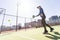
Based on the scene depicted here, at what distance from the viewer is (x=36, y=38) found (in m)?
9.24

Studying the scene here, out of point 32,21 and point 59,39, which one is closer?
point 59,39

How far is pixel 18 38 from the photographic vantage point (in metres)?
9.37

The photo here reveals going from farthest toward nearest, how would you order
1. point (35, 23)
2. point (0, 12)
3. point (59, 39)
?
point (35, 23)
point (0, 12)
point (59, 39)

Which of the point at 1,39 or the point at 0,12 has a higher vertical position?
the point at 0,12

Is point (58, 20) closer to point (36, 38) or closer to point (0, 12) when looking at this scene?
point (0, 12)

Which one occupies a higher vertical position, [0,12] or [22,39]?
[0,12]

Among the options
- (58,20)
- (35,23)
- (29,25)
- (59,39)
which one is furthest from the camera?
(58,20)

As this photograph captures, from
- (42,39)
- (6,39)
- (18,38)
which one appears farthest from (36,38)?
(6,39)

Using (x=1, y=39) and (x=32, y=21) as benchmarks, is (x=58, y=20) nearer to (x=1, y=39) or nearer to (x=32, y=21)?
(x=32, y=21)

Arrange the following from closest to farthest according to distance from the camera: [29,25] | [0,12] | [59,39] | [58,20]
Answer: [59,39], [0,12], [29,25], [58,20]

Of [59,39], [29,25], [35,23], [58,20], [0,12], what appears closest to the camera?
[59,39]

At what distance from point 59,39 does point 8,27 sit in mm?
13203

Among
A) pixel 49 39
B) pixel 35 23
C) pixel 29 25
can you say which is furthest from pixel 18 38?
pixel 29 25

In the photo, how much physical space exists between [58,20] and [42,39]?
19710 millimetres
